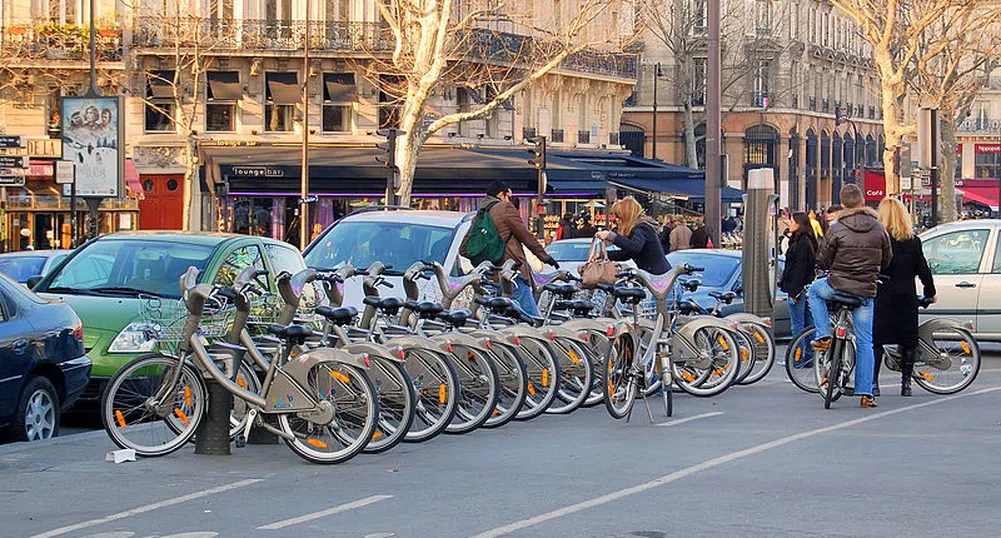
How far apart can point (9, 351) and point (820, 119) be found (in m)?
78.9

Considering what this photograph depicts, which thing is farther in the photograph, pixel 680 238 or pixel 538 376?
pixel 680 238

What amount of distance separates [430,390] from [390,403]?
67cm

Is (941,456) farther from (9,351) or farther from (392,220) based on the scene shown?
(392,220)

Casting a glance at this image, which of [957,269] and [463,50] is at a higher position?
[463,50]

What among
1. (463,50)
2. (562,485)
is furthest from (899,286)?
(463,50)

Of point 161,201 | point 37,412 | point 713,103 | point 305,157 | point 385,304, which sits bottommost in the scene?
point 37,412

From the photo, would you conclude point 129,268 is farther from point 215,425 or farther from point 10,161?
point 10,161

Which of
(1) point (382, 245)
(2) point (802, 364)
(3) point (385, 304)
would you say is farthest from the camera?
(1) point (382, 245)

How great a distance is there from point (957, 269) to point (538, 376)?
8.62m

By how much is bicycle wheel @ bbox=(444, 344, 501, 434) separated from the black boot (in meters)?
4.88

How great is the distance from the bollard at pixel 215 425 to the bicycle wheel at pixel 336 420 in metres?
0.42

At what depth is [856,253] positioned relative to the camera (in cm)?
1462

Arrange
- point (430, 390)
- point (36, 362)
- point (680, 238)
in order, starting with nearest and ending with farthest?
1. point (430, 390)
2. point (36, 362)
3. point (680, 238)

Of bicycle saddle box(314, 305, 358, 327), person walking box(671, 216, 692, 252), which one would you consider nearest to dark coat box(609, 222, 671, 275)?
bicycle saddle box(314, 305, 358, 327)
